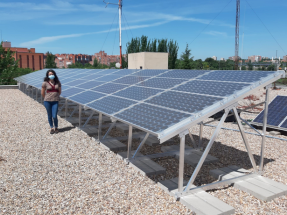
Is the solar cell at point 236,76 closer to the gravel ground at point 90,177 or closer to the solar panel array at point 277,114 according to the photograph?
the gravel ground at point 90,177

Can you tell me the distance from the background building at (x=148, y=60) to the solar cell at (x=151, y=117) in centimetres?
2502

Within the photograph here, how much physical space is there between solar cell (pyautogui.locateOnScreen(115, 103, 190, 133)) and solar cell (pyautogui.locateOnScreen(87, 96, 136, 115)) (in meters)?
0.45

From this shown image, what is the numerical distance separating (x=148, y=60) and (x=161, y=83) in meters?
23.5

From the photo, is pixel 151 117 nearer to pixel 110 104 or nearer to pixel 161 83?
pixel 110 104

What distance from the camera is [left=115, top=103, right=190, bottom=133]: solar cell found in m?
4.95

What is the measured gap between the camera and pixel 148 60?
102 ft

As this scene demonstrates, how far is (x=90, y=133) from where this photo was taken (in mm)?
10164

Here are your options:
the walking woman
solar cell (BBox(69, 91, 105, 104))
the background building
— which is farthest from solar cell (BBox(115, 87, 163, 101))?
the background building

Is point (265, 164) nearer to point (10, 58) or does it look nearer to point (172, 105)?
point (172, 105)

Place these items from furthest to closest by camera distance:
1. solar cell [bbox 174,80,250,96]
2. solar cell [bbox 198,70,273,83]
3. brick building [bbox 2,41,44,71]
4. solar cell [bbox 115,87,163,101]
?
brick building [bbox 2,41,44,71] < solar cell [bbox 115,87,163,101] < solar cell [bbox 198,70,273,83] < solar cell [bbox 174,80,250,96]

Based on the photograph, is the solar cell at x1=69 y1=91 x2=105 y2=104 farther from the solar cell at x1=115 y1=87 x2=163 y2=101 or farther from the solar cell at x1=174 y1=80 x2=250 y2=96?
the solar cell at x1=174 y1=80 x2=250 y2=96

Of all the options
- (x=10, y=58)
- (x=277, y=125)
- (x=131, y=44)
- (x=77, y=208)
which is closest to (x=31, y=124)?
(x=77, y=208)

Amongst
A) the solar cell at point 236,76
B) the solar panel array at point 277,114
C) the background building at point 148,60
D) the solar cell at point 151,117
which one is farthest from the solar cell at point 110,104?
the background building at point 148,60

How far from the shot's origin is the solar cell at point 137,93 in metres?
7.24
